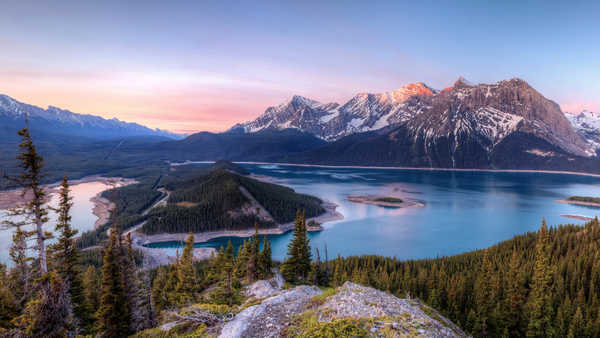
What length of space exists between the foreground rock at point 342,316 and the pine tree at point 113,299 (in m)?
14.1

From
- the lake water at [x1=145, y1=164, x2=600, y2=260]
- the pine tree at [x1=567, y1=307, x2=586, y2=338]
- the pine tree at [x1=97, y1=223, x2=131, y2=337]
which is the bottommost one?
the lake water at [x1=145, y1=164, x2=600, y2=260]

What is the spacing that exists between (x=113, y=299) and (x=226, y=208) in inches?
3655

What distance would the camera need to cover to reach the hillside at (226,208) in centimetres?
10312

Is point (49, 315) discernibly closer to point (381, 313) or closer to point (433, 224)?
point (381, 313)

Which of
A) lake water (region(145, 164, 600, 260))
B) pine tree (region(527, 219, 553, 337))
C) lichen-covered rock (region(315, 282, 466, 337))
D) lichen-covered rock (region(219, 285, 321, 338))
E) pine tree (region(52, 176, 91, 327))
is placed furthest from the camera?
lake water (region(145, 164, 600, 260))

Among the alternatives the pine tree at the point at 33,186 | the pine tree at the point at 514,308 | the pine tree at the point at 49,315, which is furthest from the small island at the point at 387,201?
the pine tree at the point at 49,315

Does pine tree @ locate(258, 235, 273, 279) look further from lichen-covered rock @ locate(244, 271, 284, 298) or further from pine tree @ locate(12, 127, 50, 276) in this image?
pine tree @ locate(12, 127, 50, 276)

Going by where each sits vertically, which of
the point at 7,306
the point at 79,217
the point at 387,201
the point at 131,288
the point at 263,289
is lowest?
the point at 79,217

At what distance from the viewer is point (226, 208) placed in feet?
371

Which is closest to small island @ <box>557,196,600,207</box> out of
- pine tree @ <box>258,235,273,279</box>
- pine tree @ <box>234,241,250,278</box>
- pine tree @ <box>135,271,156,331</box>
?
pine tree @ <box>258,235,273,279</box>

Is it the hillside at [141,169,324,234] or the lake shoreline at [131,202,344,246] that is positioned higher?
the hillside at [141,169,324,234]

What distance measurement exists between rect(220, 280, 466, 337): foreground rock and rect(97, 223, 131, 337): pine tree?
46.4ft

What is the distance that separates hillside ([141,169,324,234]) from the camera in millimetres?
103125

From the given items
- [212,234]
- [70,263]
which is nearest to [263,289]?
[70,263]
